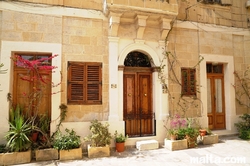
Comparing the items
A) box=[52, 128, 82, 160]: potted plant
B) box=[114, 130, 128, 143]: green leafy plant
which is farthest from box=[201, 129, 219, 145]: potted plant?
box=[52, 128, 82, 160]: potted plant

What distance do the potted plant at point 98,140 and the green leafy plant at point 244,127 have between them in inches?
192

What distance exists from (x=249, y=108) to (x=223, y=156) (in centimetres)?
367

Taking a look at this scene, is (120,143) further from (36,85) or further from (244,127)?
(244,127)

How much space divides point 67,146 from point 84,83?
1874 millimetres

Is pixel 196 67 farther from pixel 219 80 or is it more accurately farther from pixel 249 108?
pixel 249 108

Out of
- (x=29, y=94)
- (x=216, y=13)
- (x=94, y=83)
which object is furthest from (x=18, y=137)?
(x=216, y=13)

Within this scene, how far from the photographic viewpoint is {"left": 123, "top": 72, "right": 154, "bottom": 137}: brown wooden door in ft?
19.3

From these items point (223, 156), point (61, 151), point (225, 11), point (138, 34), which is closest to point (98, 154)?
point (61, 151)

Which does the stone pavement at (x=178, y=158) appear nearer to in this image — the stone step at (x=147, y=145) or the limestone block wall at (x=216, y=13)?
the stone step at (x=147, y=145)

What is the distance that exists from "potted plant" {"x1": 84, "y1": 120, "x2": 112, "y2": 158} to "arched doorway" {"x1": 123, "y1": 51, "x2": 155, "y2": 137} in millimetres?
1059

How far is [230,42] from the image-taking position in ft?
23.6

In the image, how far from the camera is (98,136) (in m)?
4.77

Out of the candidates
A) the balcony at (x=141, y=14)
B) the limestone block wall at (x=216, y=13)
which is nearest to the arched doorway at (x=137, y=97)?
the balcony at (x=141, y=14)

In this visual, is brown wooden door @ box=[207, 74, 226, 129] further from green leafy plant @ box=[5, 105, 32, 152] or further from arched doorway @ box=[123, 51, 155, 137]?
green leafy plant @ box=[5, 105, 32, 152]
